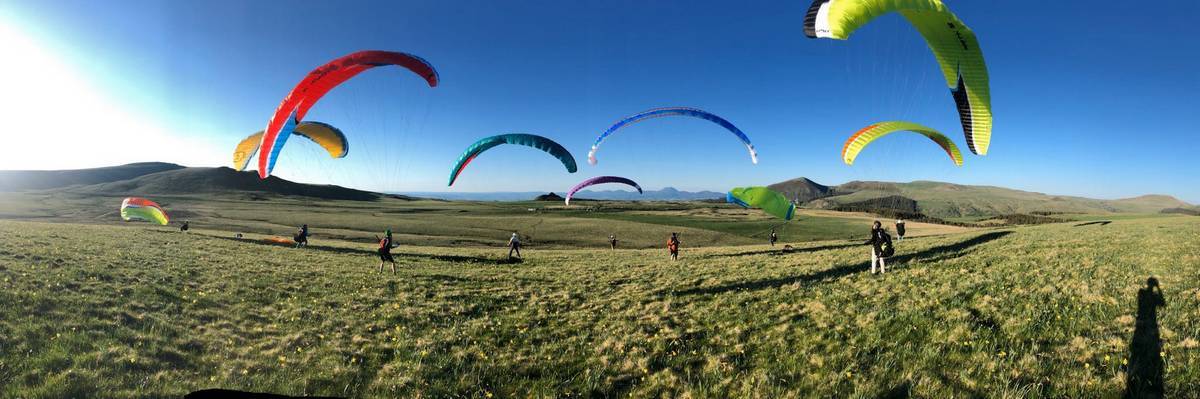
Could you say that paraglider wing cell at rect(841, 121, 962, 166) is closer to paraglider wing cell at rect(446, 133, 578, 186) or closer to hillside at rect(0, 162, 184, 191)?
paraglider wing cell at rect(446, 133, 578, 186)

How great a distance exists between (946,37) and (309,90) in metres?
20.1

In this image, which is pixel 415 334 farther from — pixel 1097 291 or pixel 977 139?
pixel 977 139

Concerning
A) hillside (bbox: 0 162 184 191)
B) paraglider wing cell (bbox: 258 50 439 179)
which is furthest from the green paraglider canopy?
hillside (bbox: 0 162 184 191)

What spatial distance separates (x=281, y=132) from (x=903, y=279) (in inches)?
816

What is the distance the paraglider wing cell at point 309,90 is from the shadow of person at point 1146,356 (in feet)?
64.5

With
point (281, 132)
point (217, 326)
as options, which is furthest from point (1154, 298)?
point (281, 132)

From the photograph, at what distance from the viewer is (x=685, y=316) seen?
9.86m

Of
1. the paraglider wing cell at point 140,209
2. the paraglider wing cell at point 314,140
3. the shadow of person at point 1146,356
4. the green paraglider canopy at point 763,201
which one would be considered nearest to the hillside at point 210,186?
the paraglider wing cell at point 140,209

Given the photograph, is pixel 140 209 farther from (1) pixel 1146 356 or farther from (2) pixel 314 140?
(1) pixel 1146 356

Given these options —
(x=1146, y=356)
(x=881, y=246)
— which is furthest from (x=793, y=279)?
(x=1146, y=356)

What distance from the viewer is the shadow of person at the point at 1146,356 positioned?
489 cm

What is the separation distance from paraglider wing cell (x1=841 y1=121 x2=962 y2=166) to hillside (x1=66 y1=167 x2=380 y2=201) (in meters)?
167

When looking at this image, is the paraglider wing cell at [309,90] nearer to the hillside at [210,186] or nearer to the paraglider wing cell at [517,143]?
the paraglider wing cell at [517,143]

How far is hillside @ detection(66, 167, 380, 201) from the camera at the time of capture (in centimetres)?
14850
